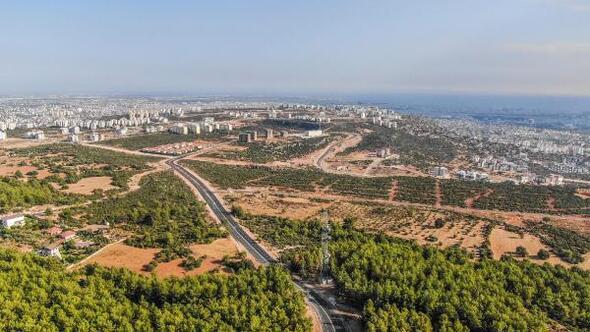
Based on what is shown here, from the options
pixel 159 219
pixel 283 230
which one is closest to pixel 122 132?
pixel 159 219

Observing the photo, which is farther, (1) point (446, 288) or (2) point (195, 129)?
(2) point (195, 129)

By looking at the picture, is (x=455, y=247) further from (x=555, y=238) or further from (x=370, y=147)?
(x=370, y=147)

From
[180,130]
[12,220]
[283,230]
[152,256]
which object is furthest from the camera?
[180,130]

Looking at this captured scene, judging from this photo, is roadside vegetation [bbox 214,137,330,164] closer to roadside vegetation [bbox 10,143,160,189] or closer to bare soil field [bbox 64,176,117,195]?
roadside vegetation [bbox 10,143,160,189]

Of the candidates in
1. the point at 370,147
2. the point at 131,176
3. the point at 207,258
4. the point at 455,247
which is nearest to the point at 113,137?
the point at 131,176

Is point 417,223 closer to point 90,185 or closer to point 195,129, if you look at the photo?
point 90,185

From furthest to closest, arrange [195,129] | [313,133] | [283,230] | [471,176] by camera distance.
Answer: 1. [195,129]
2. [313,133]
3. [471,176]
4. [283,230]

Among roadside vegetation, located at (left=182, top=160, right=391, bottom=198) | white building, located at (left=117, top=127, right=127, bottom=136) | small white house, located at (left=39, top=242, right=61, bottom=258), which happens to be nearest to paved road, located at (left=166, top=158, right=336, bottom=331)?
roadside vegetation, located at (left=182, top=160, right=391, bottom=198)

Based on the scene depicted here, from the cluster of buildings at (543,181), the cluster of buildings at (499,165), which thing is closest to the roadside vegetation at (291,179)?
the cluster of buildings at (543,181)
